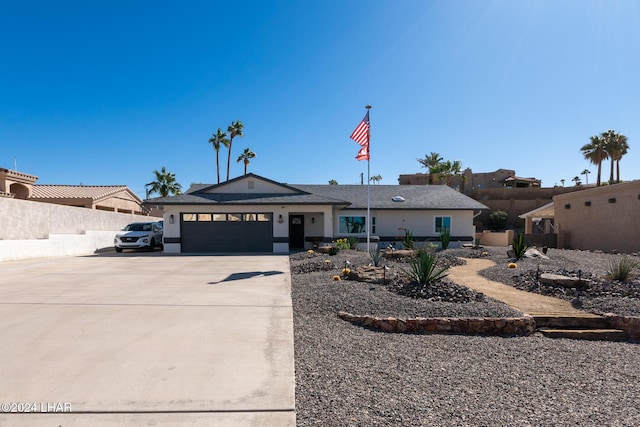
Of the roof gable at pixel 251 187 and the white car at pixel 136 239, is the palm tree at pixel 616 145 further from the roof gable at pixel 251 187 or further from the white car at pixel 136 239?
the white car at pixel 136 239

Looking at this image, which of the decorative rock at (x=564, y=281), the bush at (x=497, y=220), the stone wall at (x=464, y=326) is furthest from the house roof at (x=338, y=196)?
the bush at (x=497, y=220)

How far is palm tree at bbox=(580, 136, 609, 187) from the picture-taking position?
Result: 4369 centimetres

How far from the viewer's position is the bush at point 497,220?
4116 centimetres

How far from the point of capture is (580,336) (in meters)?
5.56

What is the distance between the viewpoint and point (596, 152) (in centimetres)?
4403

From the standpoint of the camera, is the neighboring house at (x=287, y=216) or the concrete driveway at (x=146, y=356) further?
the neighboring house at (x=287, y=216)

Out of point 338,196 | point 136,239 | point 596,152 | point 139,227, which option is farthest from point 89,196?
point 596,152

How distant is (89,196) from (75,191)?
114 inches

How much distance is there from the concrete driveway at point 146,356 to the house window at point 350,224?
13344 mm

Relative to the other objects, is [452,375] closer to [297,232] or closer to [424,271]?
[424,271]

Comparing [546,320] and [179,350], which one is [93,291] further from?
[546,320]

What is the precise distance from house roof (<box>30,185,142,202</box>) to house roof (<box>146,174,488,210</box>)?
36.2ft

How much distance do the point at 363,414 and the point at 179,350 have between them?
2.75 m

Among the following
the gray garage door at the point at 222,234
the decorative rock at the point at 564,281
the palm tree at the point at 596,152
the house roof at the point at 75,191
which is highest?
the palm tree at the point at 596,152
